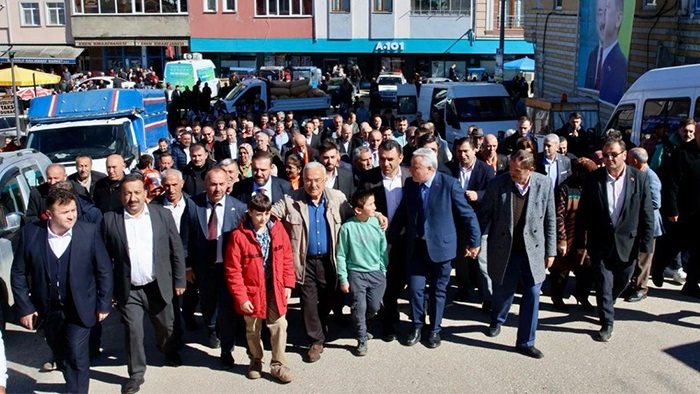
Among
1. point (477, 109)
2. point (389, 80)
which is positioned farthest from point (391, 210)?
point (389, 80)

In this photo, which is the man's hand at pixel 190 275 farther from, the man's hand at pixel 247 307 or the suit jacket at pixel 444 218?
the suit jacket at pixel 444 218

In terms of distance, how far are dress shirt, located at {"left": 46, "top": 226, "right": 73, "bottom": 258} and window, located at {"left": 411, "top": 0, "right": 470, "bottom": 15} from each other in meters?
42.8

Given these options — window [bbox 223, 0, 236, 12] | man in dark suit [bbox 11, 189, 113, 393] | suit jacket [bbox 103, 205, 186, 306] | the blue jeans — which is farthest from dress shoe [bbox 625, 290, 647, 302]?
window [bbox 223, 0, 236, 12]

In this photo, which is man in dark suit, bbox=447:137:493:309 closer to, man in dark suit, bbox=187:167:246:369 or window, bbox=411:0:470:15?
man in dark suit, bbox=187:167:246:369

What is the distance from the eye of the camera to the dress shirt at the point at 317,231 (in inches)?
260

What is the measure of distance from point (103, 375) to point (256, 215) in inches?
85.6

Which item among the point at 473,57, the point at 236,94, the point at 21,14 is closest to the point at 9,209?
the point at 236,94

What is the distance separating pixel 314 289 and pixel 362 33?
41308mm

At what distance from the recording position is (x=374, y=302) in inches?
264

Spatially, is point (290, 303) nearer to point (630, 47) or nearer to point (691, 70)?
point (691, 70)

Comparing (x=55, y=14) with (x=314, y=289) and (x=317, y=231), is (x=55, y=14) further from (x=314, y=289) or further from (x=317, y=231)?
(x=314, y=289)

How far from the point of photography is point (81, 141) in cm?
1225

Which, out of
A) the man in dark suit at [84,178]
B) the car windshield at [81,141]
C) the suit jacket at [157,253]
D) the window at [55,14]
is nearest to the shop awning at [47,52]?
the window at [55,14]

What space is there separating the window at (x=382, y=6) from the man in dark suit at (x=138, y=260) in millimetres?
41819
